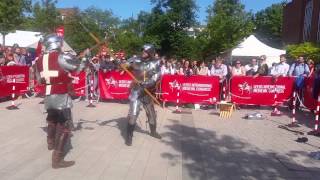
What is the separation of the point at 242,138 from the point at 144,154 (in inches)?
113

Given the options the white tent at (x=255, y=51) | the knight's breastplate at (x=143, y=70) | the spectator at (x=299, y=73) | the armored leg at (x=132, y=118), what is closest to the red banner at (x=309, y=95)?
the spectator at (x=299, y=73)

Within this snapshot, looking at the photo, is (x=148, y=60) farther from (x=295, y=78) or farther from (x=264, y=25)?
(x=264, y=25)

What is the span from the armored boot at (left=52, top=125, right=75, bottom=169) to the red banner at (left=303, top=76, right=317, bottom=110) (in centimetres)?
938

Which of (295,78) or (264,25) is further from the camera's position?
(264,25)

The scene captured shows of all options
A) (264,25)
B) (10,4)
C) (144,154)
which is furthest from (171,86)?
(264,25)

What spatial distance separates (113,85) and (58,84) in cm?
857

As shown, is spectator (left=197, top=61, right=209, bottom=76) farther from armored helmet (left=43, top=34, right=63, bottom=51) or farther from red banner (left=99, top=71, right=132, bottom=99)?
armored helmet (left=43, top=34, right=63, bottom=51)

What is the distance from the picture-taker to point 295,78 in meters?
15.3

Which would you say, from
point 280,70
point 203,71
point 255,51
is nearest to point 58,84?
point 203,71

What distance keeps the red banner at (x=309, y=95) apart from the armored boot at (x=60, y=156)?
9.38 metres

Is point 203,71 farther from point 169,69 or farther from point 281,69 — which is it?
point 281,69

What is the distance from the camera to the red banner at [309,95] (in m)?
14.7

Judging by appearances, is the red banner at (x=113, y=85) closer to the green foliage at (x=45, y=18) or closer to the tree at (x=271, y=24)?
the green foliage at (x=45, y=18)

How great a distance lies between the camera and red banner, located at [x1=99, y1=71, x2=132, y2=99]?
15.7 meters
